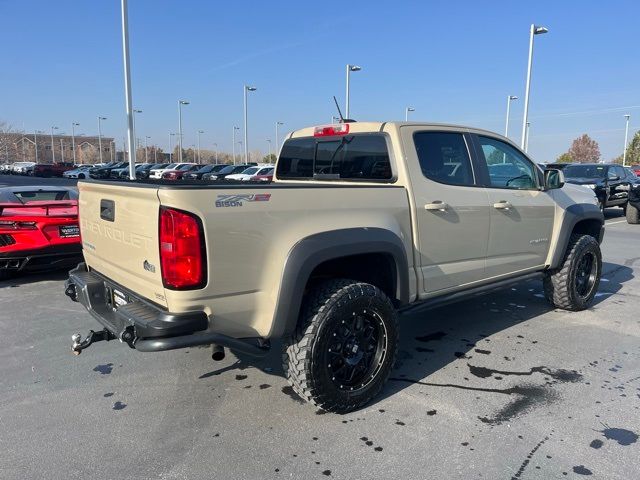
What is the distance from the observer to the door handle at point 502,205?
4.32 meters

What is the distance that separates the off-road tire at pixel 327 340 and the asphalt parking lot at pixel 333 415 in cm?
15

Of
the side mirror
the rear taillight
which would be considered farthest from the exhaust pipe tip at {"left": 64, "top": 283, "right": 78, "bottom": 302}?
the side mirror

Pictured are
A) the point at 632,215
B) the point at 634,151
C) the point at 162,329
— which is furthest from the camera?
the point at 634,151

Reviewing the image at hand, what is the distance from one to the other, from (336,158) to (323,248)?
1533 millimetres

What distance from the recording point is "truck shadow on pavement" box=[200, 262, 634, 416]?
12.3ft

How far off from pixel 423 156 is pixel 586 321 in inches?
113

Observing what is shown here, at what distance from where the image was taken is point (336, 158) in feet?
14.3

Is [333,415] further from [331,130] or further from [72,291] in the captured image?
[331,130]

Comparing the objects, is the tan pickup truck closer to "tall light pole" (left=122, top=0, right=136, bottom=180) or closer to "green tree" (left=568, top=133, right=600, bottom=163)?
"tall light pole" (left=122, top=0, right=136, bottom=180)

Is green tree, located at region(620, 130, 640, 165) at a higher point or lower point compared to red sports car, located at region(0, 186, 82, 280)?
higher

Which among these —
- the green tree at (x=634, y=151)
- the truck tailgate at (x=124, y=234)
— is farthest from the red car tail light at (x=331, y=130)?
the green tree at (x=634, y=151)

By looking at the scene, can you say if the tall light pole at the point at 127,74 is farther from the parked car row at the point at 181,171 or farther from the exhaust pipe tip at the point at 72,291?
the exhaust pipe tip at the point at 72,291

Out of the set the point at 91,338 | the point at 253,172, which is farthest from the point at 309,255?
the point at 253,172

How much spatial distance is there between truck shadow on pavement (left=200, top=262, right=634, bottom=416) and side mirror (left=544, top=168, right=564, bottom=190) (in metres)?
1.42
